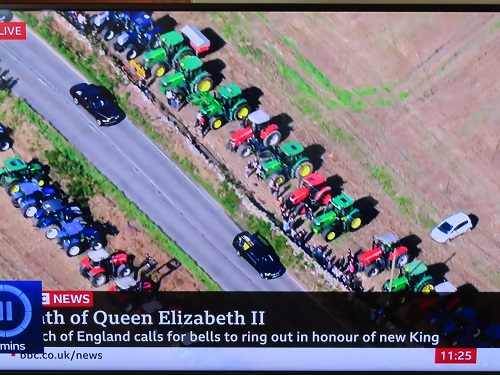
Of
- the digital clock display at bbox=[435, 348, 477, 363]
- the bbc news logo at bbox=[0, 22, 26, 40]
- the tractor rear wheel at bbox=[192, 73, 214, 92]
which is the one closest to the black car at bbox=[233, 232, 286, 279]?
the tractor rear wheel at bbox=[192, 73, 214, 92]

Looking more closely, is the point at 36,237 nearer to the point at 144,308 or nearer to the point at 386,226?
the point at 144,308

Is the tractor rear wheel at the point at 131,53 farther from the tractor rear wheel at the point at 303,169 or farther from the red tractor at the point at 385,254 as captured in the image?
the red tractor at the point at 385,254

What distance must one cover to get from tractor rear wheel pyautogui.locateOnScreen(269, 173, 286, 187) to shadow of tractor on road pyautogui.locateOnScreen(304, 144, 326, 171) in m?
0.10

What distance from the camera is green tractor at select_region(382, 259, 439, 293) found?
2602 millimetres

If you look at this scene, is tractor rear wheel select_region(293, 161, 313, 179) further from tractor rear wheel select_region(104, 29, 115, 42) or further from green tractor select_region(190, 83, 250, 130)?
tractor rear wheel select_region(104, 29, 115, 42)

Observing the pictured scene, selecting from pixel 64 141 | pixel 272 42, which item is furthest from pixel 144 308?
pixel 272 42

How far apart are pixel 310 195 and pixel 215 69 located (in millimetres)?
484

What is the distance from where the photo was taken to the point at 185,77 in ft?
8.45

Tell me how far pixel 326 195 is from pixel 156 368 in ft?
2.52

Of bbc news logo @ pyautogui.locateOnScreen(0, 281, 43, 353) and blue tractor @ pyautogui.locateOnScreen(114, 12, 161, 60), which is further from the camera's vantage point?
bbc news logo @ pyautogui.locateOnScreen(0, 281, 43, 353)

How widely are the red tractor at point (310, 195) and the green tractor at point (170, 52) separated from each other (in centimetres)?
51

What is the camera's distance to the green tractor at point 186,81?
101 inches

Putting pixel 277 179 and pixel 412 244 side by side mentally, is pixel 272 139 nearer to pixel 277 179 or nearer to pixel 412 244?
pixel 277 179

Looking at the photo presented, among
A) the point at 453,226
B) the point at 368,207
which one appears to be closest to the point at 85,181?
the point at 368,207
